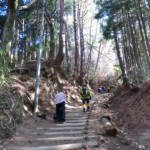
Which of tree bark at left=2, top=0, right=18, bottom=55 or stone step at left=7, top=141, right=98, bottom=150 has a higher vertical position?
tree bark at left=2, top=0, right=18, bottom=55

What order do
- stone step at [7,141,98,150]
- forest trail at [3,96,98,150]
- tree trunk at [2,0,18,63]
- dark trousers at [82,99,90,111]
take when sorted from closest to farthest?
stone step at [7,141,98,150]
forest trail at [3,96,98,150]
tree trunk at [2,0,18,63]
dark trousers at [82,99,90,111]

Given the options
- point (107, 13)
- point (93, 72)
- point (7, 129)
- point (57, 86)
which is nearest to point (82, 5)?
point (93, 72)

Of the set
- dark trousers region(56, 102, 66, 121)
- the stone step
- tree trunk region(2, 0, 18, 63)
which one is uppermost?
tree trunk region(2, 0, 18, 63)

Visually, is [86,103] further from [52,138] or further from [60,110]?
→ [52,138]

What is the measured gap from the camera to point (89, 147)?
21.3 ft

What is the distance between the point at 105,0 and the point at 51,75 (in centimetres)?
635

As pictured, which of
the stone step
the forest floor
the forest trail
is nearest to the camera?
the stone step

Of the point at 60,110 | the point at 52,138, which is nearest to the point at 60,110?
the point at 60,110

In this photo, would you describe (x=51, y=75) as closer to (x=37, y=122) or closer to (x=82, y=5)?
(x=37, y=122)

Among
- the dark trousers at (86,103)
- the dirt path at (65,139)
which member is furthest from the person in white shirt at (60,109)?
the dark trousers at (86,103)

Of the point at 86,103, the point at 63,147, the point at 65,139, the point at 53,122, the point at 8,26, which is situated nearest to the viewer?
the point at 63,147

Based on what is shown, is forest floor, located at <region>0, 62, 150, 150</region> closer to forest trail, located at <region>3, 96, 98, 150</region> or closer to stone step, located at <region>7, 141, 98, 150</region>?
forest trail, located at <region>3, 96, 98, 150</region>

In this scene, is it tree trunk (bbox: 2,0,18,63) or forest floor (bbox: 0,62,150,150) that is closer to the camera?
forest floor (bbox: 0,62,150,150)

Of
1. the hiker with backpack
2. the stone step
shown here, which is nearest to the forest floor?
the stone step
